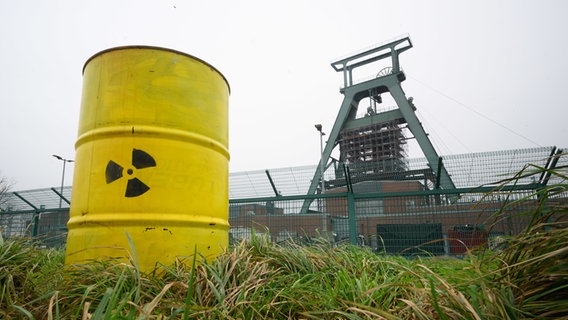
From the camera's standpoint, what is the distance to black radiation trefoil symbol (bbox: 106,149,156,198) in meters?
2.08

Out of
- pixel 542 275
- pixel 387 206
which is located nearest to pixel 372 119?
pixel 387 206

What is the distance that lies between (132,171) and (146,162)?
0.34 ft

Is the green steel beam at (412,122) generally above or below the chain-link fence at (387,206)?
above

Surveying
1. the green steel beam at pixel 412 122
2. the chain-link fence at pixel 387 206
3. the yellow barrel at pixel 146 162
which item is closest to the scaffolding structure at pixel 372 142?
the green steel beam at pixel 412 122

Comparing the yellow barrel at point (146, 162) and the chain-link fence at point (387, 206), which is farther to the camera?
the chain-link fence at point (387, 206)

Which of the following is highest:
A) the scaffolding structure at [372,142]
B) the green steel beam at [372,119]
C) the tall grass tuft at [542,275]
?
the green steel beam at [372,119]

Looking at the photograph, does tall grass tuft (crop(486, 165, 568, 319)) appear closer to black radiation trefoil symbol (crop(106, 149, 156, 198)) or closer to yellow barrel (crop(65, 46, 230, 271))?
yellow barrel (crop(65, 46, 230, 271))

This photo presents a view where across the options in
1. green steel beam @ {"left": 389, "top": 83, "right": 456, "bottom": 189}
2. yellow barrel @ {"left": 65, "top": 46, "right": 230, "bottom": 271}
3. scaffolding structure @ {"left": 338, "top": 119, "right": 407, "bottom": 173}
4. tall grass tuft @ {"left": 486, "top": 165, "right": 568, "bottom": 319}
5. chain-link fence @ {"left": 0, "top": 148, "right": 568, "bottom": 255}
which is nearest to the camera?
tall grass tuft @ {"left": 486, "top": 165, "right": 568, "bottom": 319}

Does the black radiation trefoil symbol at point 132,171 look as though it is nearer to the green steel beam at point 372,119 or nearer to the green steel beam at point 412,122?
the green steel beam at point 412,122

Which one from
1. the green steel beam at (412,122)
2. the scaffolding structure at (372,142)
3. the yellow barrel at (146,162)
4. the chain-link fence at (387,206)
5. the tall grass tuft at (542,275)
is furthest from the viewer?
the scaffolding structure at (372,142)

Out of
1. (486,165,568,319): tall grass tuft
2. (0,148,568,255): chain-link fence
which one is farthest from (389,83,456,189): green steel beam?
(486,165,568,319): tall grass tuft

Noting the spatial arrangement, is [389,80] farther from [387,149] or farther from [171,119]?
[171,119]

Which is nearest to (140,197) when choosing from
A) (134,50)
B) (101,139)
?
(101,139)

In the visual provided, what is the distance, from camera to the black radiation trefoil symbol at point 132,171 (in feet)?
6.82
